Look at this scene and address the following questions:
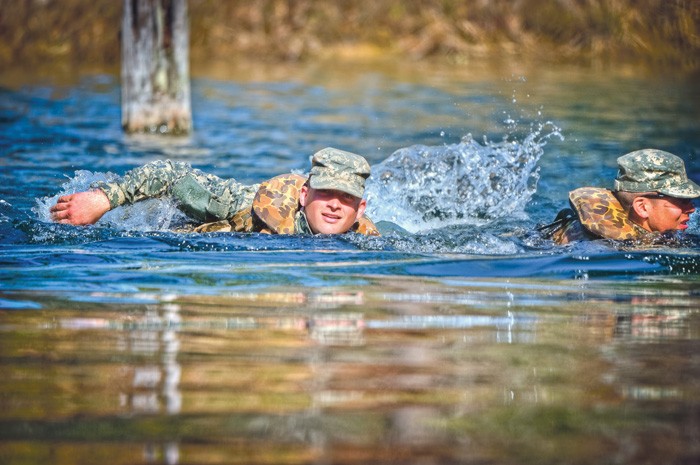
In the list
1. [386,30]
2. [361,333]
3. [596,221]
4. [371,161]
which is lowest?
[361,333]

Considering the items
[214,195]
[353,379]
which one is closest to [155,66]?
[214,195]

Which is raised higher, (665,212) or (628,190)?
(628,190)

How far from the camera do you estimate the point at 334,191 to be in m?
8.66

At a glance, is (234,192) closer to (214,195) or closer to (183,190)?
(214,195)

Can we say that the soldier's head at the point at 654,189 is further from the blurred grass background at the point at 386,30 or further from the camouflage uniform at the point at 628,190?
the blurred grass background at the point at 386,30

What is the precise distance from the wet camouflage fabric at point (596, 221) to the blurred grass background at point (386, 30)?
60.3ft

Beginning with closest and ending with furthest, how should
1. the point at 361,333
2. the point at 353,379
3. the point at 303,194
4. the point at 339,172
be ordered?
1. the point at 353,379
2. the point at 361,333
3. the point at 339,172
4. the point at 303,194

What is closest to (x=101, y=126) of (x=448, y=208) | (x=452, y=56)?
(x=448, y=208)

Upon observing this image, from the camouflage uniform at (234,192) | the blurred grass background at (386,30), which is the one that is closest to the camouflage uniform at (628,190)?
the camouflage uniform at (234,192)

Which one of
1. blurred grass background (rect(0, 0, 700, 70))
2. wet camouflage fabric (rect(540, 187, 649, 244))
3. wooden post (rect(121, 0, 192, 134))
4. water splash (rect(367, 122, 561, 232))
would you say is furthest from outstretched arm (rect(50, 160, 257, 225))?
blurred grass background (rect(0, 0, 700, 70))

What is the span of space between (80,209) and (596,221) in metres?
3.64

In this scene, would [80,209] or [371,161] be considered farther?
[371,161]

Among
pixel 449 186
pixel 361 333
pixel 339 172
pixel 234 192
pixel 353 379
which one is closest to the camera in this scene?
pixel 353 379

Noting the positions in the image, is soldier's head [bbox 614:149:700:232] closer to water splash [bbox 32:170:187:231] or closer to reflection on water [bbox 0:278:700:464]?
reflection on water [bbox 0:278:700:464]
